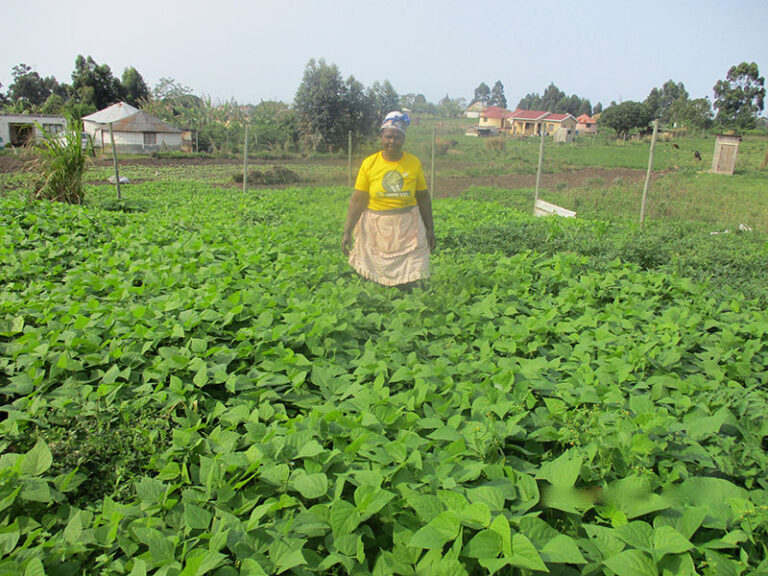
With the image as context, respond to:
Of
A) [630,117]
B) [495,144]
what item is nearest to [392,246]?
[495,144]

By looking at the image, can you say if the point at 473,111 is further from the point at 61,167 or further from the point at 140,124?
the point at 140,124

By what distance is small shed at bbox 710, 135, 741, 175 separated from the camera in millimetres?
18984

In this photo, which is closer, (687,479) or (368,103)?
(687,479)

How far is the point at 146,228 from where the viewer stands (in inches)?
239

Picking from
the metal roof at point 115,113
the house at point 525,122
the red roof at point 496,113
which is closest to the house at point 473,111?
the red roof at point 496,113

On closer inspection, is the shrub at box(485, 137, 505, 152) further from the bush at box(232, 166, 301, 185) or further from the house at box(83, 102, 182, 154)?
the house at box(83, 102, 182, 154)

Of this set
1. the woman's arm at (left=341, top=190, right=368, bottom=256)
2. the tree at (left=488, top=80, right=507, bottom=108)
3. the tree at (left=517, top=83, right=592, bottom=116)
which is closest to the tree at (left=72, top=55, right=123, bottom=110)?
the woman's arm at (left=341, top=190, right=368, bottom=256)

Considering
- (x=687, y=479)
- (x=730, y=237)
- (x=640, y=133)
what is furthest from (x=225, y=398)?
(x=640, y=133)

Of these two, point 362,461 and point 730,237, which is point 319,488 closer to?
point 362,461

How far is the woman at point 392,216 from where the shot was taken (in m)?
4.50

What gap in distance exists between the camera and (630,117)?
1822 inches

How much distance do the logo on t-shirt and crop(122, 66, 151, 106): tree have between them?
175ft

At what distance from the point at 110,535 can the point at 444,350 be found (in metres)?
2.02

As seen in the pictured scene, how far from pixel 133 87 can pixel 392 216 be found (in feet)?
181
